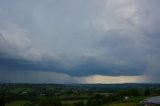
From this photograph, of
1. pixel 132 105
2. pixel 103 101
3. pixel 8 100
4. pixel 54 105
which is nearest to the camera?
pixel 132 105

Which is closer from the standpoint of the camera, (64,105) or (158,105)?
(158,105)

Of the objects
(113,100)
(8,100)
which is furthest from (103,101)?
(8,100)

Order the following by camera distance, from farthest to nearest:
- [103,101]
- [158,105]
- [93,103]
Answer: [103,101] < [93,103] < [158,105]

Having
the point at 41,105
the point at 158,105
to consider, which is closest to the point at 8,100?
the point at 41,105

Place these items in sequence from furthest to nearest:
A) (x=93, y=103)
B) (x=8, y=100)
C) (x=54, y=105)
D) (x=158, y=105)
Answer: (x=8, y=100) < (x=93, y=103) < (x=54, y=105) < (x=158, y=105)

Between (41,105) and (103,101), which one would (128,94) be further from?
(41,105)

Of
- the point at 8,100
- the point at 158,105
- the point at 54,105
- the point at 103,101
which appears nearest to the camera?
the point at 158,105

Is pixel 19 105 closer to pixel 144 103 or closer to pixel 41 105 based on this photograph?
pixel 41 105
